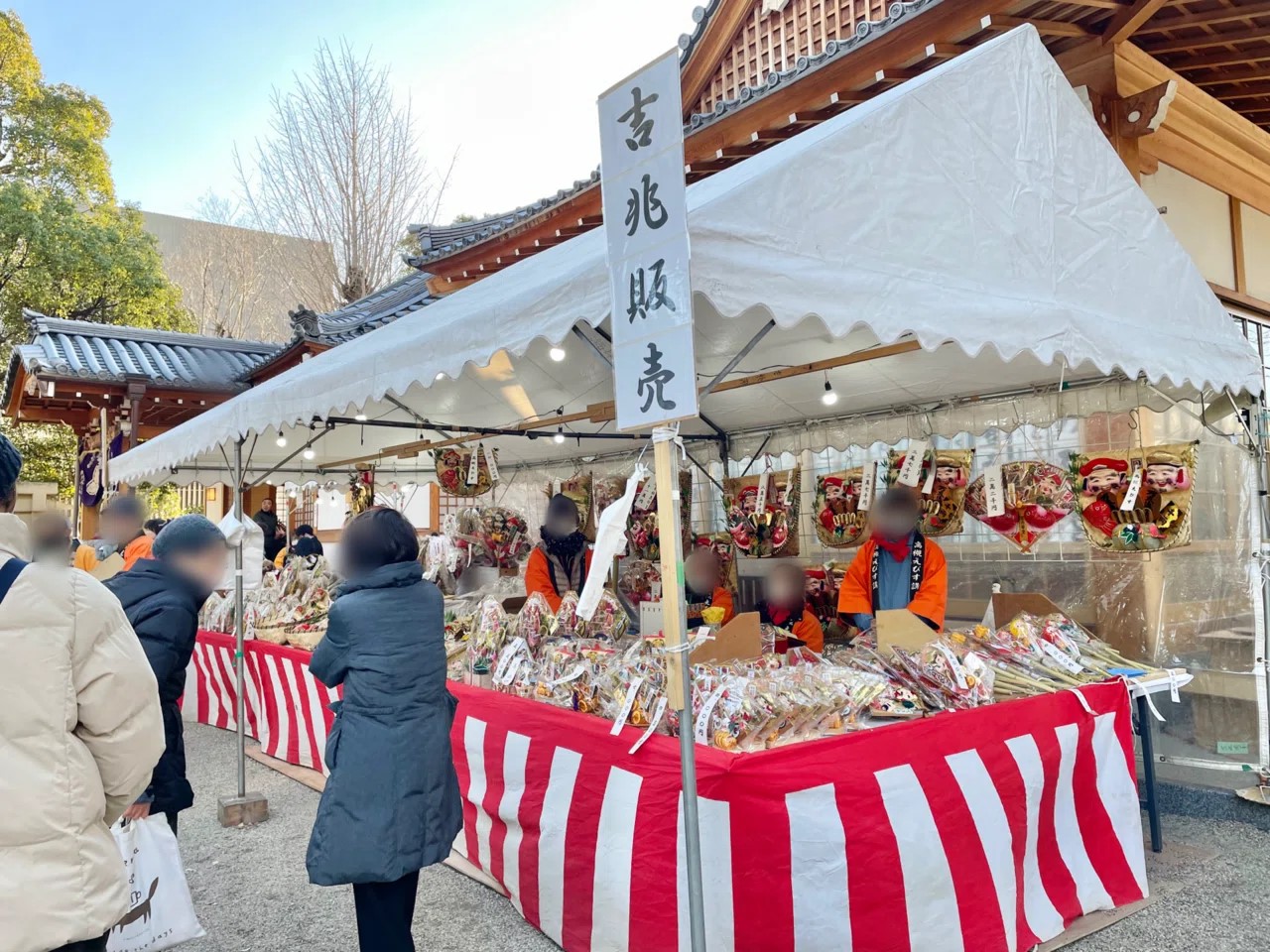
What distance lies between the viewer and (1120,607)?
4.98m

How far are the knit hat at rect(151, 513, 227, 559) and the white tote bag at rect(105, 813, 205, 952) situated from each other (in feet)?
3.13

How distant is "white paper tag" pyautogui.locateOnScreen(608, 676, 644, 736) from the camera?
296 centimetres

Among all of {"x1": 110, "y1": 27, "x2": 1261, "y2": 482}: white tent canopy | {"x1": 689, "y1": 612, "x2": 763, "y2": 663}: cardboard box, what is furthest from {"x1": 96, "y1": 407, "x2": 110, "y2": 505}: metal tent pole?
{"x1": 689, "y1": 612, "x2": 763, "y2": 663}: cardboard box

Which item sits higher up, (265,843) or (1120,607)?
(1120,607)

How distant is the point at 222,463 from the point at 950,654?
25.4 ft

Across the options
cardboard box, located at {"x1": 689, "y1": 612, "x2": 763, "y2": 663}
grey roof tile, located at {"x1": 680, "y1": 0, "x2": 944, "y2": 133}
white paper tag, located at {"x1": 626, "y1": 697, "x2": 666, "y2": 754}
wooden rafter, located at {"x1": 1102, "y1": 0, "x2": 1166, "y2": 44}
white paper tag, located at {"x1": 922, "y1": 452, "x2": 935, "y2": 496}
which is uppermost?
grey roof tile, located at {"x1": 680, "y1": 0, "x2": 944, "y2": 133}

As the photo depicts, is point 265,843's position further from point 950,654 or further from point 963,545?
point 963,545

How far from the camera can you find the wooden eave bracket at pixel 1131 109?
14.8 ft

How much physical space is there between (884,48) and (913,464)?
2519mm

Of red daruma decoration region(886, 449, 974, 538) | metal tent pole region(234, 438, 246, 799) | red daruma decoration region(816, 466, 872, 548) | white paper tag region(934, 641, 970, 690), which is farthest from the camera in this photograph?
red daruma decoration region(816, 466, 872, 548)

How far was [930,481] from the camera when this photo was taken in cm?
541

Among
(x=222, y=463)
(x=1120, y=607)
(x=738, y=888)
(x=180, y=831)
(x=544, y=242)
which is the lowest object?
(x=180, y=831)

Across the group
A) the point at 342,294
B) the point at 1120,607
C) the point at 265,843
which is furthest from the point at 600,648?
the point at 342,294

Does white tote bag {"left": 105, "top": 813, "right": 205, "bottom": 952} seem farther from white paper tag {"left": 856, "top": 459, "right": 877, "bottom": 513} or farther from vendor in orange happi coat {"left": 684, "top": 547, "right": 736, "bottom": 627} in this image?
white paper tag {"left": 856, "top": 459, "right": 877, "bottom": 513}
